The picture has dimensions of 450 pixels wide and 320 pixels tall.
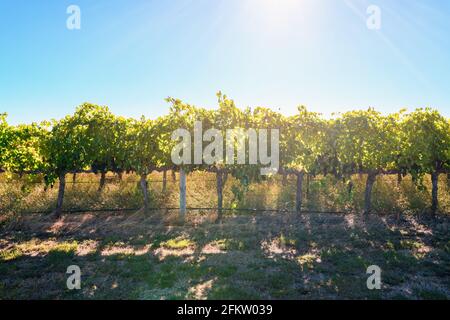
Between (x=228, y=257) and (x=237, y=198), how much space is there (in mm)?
7180

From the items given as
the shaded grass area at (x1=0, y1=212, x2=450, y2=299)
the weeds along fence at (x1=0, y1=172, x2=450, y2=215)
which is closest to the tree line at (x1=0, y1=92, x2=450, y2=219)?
the weeds along fence at (x1=0, y1=172, x2=450, y2=215)

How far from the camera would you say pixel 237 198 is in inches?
695

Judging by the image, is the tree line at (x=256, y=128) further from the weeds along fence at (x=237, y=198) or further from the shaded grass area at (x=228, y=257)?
the shaded grass area at (x=228, y=257)

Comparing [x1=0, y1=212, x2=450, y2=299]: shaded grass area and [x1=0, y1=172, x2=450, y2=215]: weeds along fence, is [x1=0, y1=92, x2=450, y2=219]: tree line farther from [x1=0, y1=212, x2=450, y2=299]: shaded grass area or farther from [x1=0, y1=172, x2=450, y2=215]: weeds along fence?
[x1=0, y1=212, x2=450, y2=299]: shaded grass area

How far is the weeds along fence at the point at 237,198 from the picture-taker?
1692cm

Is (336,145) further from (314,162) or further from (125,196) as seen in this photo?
(125,196)

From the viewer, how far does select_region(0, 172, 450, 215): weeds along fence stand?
16.9 m

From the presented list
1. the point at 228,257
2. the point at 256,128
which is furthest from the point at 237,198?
the point at 228,257

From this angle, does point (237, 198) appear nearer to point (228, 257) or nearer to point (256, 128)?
point (256, 128)

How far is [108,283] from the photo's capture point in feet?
27.9

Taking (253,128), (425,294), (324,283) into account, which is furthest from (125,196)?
(425,294)

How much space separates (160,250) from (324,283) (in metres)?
5.85

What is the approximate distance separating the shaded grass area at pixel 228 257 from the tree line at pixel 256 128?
199 cm

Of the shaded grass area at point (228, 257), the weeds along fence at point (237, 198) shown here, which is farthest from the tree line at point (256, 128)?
the shaded grass area at point (228, 257)
